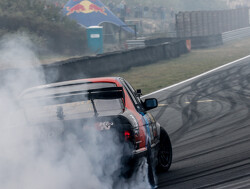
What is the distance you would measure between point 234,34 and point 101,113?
35.7m

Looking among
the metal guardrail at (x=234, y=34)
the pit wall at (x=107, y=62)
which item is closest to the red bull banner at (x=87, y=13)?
the metal guardrail at (x=234, y=34)

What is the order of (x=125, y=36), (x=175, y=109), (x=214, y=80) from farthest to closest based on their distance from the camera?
(x=125, y=36) < (x=214, y=80) < (x=175, y=109)

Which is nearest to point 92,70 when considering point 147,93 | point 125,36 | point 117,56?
point 117,56

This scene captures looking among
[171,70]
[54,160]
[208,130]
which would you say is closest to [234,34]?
[171,70]

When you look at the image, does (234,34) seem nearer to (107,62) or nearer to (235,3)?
(107,62)

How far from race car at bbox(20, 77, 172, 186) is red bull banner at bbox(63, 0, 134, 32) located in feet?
108

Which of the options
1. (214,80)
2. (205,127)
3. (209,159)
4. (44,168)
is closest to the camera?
(44,168)

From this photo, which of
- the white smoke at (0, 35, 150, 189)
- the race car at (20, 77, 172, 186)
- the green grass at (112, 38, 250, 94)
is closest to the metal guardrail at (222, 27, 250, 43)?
the green grass at (112, 38, 250, 94)

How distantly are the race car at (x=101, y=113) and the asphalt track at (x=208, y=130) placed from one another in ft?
2.05

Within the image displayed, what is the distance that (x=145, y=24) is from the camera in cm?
5456

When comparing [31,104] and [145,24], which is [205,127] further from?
[145,24]

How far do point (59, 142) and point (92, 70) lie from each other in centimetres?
1467

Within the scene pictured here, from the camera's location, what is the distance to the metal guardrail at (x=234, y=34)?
1461 inches

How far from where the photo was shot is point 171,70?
21922 millimetres
